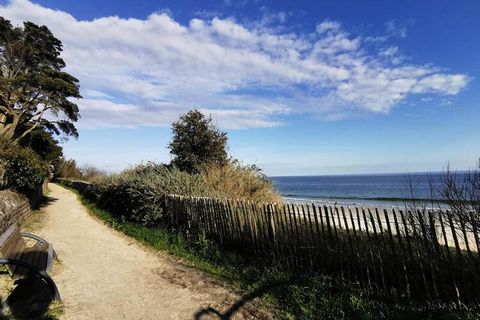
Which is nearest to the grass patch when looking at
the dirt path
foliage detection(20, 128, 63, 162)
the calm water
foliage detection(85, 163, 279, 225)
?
the dirt path

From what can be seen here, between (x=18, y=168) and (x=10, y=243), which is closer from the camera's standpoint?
(x=10, y=243)

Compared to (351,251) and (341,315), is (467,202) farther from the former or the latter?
(341,315)

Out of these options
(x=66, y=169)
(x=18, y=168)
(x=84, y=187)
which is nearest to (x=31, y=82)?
(x=84, y=187)

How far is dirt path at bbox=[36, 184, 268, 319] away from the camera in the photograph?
188 inches

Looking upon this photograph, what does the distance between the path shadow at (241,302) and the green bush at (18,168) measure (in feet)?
29.8

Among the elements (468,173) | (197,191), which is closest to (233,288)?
(468,173)

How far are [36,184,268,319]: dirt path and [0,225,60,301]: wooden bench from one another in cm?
48

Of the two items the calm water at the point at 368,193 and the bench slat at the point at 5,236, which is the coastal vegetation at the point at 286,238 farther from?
the bench slat at the point at 5,236

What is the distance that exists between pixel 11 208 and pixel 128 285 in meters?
5.31

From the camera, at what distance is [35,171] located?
11445 millimetres

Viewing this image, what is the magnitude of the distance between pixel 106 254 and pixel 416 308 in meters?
6.52

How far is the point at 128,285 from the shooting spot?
5.81 metres

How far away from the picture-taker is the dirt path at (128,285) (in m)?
4.78

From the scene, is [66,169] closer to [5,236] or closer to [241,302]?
[5,236]
